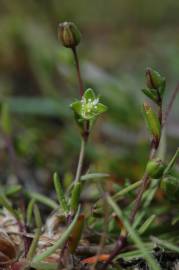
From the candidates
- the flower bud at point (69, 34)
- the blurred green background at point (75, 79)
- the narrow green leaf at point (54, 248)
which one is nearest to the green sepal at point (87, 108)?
the flower bud at point (69, 34)

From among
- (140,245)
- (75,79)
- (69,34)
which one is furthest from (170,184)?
(75,79)

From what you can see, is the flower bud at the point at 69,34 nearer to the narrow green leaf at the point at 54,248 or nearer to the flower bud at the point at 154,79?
the flower bud at the point at 154,79

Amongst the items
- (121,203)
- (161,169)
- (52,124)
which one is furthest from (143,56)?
(161,169)

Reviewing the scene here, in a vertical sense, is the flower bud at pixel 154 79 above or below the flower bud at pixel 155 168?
above

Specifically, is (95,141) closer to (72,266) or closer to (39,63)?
(39,63)

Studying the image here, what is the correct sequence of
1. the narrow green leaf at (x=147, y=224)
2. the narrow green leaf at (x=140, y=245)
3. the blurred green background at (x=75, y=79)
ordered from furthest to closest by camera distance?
the blurred green background at (x=75, y=79), the narrow green leaf at (x=147, y=224), the narrow green leaf at (x=140, y=245)

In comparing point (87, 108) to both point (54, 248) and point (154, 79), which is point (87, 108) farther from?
point (54, 248)
